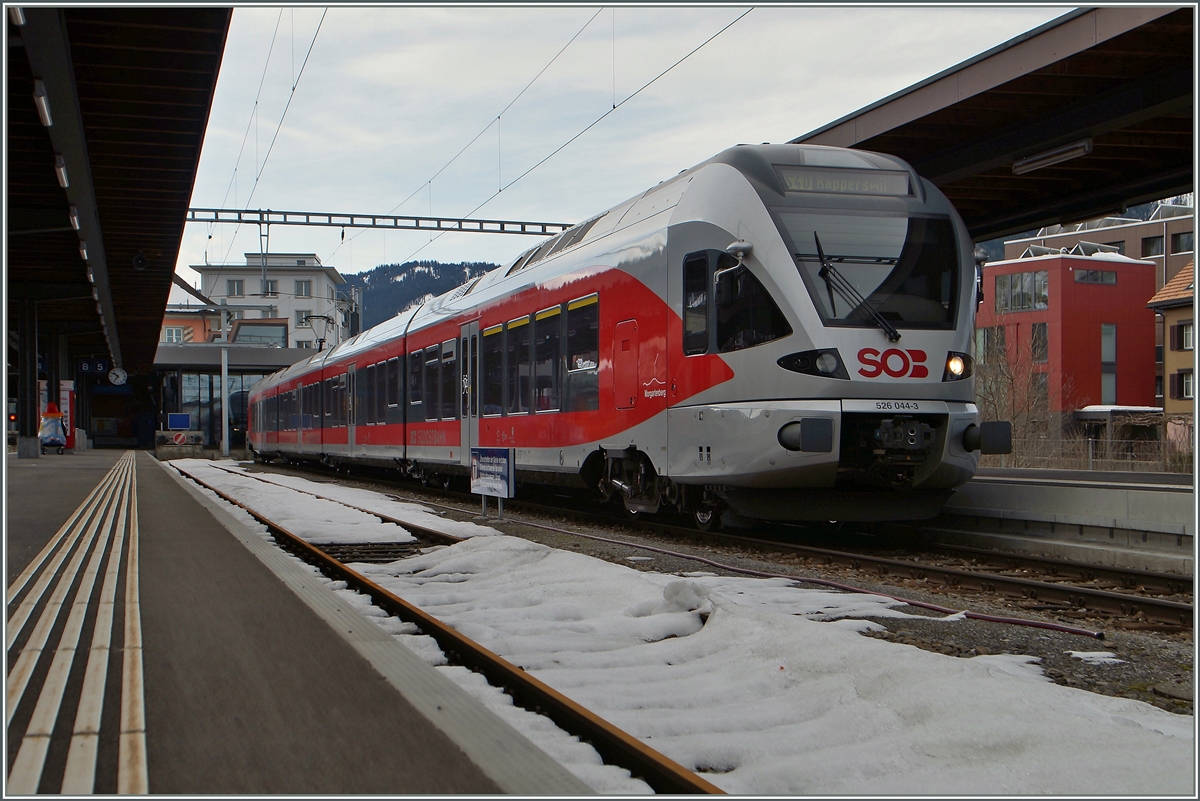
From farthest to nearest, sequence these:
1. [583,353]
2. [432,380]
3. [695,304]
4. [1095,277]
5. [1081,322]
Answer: [1095,277], [1081,322], [432,380], [583,353], [695,304]

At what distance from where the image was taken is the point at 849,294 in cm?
930

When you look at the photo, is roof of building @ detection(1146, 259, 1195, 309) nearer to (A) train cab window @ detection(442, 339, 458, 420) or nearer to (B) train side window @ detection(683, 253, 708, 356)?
(A) train cab window @ detection(442, 339, 458, 420)

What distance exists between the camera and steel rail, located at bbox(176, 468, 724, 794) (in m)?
3.23

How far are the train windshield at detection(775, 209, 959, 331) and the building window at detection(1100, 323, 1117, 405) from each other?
4848 cm

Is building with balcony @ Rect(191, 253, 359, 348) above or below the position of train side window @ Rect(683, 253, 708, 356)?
above

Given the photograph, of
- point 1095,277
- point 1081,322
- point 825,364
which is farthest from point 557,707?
point 1095,277

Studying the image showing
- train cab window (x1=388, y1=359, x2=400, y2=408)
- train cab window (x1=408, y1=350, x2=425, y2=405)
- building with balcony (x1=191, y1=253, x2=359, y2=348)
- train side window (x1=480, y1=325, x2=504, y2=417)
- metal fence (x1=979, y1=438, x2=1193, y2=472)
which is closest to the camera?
train side window (x1=480, y1=325, x2=504, y2=417)

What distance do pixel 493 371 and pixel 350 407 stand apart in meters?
11.0

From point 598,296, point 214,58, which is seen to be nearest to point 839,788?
point 598,296

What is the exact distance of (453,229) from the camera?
111ft

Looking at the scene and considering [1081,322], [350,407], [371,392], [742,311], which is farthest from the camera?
[1081,322]

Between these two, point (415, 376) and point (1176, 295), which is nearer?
point (415, 376)

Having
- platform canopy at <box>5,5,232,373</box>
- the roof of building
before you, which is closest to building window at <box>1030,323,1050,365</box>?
the roof of building

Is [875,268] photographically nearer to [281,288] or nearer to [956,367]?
[956,367]
